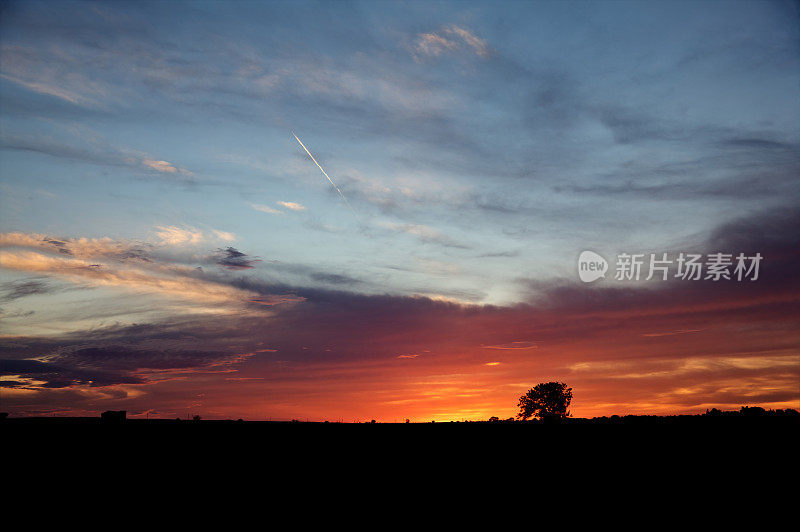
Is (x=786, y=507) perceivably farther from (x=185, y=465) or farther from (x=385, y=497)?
(x=185, y=465)

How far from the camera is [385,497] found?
17.5m

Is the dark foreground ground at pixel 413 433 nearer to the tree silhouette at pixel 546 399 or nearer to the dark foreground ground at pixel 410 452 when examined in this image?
the dark foreground ground at pixel 410 452

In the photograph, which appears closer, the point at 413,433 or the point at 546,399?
the point at 413,433

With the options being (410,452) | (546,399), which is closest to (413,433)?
(410,452)

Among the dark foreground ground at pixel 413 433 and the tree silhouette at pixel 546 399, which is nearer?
the dark foreground ground at pixel 413 433

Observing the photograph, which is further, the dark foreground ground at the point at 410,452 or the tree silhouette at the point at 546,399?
the tree silhouette at the point at 546,399

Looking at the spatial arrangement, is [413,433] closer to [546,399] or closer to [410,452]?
[410,452]

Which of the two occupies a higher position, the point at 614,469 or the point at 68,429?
the point at 614,469

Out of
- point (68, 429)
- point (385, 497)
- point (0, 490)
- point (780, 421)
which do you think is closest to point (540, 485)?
point (385, 497)

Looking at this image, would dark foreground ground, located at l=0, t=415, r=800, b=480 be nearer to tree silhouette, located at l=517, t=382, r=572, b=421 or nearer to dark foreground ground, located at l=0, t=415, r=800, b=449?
dark foreground ground, located at l=0, t=415, r=800, b=449

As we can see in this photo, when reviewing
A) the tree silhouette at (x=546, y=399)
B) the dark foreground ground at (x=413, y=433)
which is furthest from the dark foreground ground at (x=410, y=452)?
the tree silhouette at (x=546, y=399)

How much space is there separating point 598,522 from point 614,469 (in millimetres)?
3778

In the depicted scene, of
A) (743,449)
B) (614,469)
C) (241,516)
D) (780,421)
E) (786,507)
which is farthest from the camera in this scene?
(780,421)

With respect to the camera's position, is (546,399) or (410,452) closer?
(410,452)
